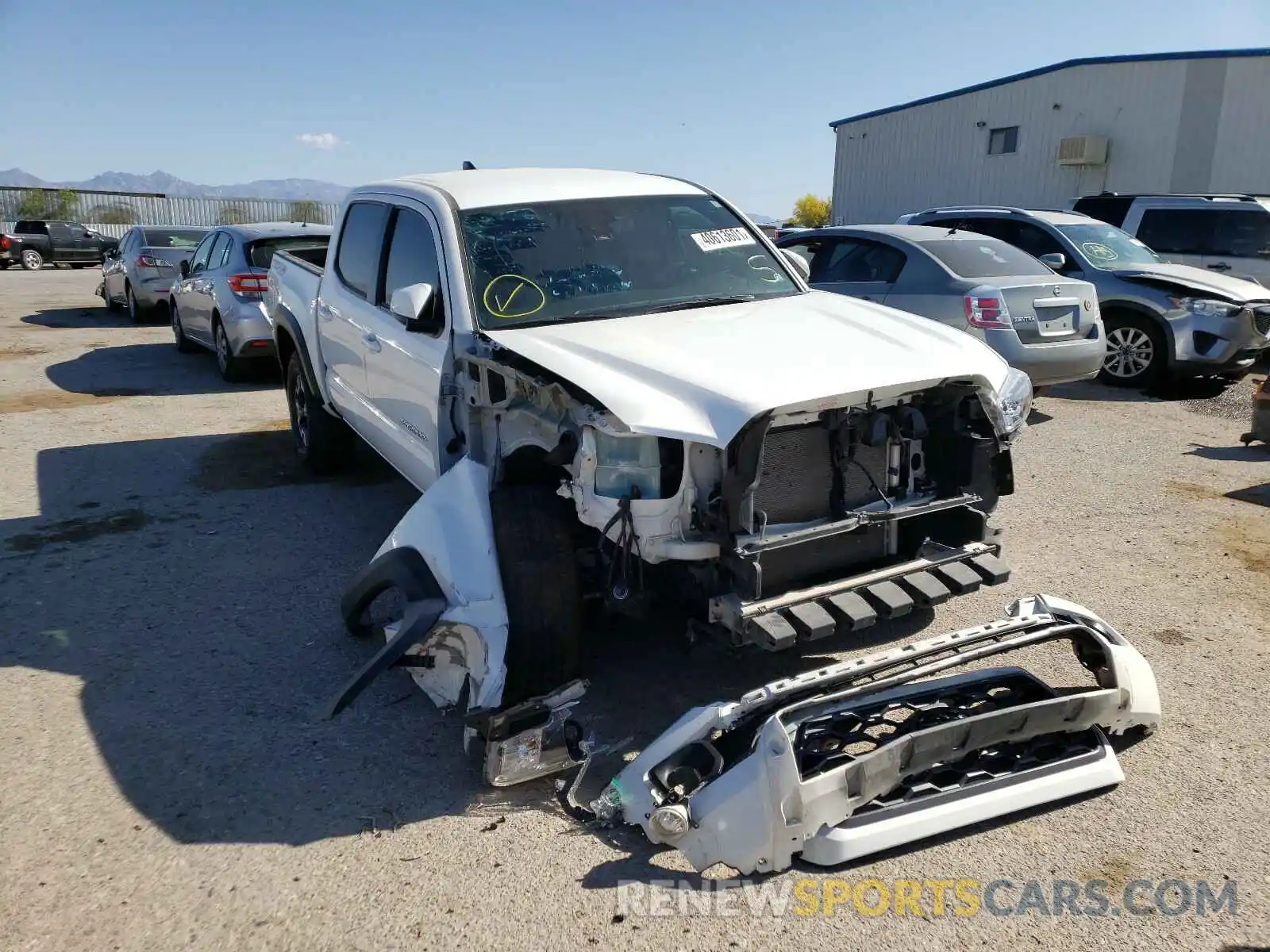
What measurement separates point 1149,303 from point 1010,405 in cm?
710

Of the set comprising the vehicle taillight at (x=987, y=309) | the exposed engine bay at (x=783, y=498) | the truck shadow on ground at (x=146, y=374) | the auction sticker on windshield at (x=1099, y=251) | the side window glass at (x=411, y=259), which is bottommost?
the truck shadow on ground at (x=146, y=374)

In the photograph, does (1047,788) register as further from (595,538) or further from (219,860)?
(219,860)

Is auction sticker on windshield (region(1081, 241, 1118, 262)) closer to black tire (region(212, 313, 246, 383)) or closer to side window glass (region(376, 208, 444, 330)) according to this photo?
side window glass (region(376, 208, 444, 330))

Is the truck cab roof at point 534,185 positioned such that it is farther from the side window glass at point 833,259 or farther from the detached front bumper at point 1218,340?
the detached front bumper at point 1218,340

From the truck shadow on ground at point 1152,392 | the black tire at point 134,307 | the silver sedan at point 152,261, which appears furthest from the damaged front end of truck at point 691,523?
the black tire at point 134,307

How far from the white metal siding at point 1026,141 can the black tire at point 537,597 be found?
23.2 meters

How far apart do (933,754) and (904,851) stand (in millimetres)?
303

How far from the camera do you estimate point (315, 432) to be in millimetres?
6992

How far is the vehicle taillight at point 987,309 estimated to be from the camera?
813 cm

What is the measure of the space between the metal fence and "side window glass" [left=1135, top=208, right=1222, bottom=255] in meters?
34.9

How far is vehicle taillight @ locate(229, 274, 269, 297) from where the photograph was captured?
10.0m

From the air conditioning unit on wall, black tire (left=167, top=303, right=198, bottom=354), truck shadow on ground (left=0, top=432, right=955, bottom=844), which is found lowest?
truck shadow on ground (left=0, top=432, right=955, bottom=844)

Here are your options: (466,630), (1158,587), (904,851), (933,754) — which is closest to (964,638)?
(933,754)

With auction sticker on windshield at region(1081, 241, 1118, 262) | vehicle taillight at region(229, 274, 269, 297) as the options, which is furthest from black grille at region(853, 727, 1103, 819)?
vehicle taillight at region(229, 274, 269, 297)
